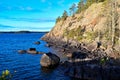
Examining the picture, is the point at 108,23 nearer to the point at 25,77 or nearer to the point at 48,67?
the point at 48,67

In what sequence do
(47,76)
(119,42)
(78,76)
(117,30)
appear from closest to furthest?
(78,76), (47,76), (119,42), (117,30)

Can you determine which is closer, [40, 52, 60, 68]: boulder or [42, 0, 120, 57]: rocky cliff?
[40, 52, 60, 68]: boulder

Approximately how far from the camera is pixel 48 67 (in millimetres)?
51844

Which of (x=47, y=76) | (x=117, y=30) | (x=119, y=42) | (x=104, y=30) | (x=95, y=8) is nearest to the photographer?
(x=47, y=76)

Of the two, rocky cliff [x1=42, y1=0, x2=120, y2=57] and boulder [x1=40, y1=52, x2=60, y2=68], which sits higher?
rocky cliff [x1=42, y1=0, x2=120, y2=57]

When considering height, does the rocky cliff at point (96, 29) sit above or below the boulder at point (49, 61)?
above

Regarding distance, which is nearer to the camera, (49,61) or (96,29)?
(49,61)

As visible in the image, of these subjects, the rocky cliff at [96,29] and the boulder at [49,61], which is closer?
the boulder at [49,61]

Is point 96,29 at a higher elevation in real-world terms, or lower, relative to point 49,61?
higher

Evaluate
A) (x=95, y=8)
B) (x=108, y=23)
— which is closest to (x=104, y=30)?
(x=108, y=23)

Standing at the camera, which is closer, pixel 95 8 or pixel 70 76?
pixel 70 76

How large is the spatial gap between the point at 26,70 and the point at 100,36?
140 ft

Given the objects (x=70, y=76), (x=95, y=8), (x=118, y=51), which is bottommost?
(x=70, y=76)

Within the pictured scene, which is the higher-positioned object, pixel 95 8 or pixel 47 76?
pixel 95 8
